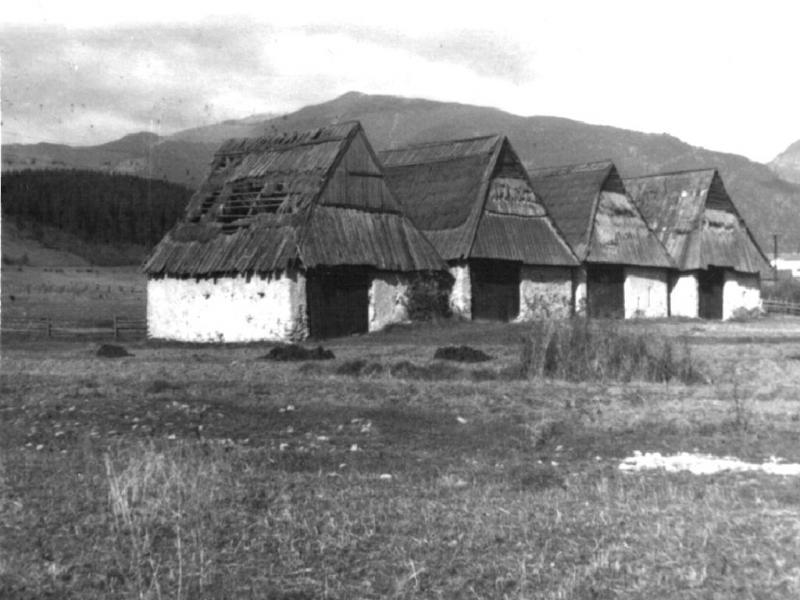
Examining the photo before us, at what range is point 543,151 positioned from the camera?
6383 inches

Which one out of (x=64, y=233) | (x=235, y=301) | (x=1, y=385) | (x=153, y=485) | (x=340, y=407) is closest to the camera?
(x=153, y=485)

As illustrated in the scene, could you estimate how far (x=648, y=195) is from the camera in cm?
4897

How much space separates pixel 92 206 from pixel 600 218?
73049mm

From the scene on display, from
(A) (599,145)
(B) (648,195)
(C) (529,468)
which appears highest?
(A) (599,145)

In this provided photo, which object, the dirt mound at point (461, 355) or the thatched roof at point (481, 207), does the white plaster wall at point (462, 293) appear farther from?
the dirt mound at point (461, 355)

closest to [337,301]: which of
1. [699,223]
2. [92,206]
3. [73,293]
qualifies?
[699,223]

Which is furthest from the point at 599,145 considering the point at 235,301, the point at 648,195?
the point at 235,301

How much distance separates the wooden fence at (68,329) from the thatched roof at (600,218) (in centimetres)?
1596

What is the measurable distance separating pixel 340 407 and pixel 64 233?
90.8 m

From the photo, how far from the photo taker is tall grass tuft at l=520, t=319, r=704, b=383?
19.0m

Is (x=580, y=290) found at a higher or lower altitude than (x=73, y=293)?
higher

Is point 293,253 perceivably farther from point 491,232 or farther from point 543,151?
point 543,151

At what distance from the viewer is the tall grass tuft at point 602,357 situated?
62.2ft

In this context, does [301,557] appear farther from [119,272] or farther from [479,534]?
[119,272]
